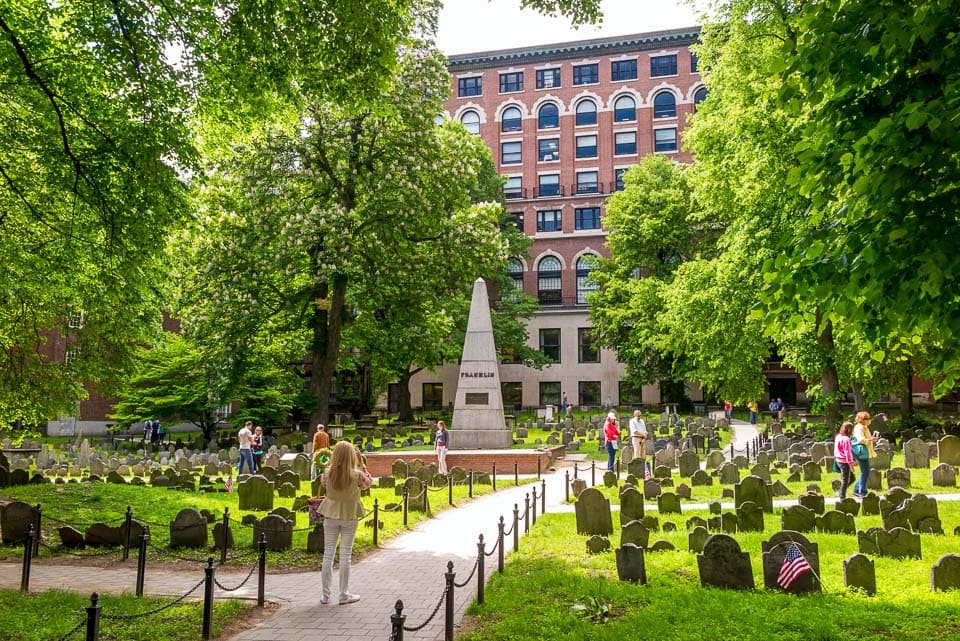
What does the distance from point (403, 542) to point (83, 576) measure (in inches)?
189

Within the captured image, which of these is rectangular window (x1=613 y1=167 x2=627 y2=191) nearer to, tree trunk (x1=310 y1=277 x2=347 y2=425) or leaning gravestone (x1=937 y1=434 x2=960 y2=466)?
tree trunk (x1=310 y1=277 x2=347 y2=425)

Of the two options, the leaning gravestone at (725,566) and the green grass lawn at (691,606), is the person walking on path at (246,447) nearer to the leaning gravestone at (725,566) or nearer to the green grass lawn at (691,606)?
the green grass lawn at (691,606)

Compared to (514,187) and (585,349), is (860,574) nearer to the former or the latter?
(585,349)

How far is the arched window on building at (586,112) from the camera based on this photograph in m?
57.3

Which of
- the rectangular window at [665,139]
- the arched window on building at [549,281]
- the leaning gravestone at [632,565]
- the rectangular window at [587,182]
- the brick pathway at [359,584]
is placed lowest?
the brick pathway at [359,584]

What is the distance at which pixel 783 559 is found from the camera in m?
8.34

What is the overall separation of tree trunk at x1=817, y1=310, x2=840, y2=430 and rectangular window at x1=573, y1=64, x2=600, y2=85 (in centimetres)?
3827

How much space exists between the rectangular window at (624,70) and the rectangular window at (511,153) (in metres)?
9.40

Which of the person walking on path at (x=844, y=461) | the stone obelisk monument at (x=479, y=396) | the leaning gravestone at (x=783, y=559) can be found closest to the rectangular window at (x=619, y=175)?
the stone obelisk monument at (x=479, y=396)

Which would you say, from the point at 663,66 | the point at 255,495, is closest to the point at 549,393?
the point at 663,66

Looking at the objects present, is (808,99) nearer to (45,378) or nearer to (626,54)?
(45,378)

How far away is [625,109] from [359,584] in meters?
53.4

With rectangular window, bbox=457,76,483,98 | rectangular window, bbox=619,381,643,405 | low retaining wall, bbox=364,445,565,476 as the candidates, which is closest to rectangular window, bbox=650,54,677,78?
rectangular window, bbox=457,76,483,98

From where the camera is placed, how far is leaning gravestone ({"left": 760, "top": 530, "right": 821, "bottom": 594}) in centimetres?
813
